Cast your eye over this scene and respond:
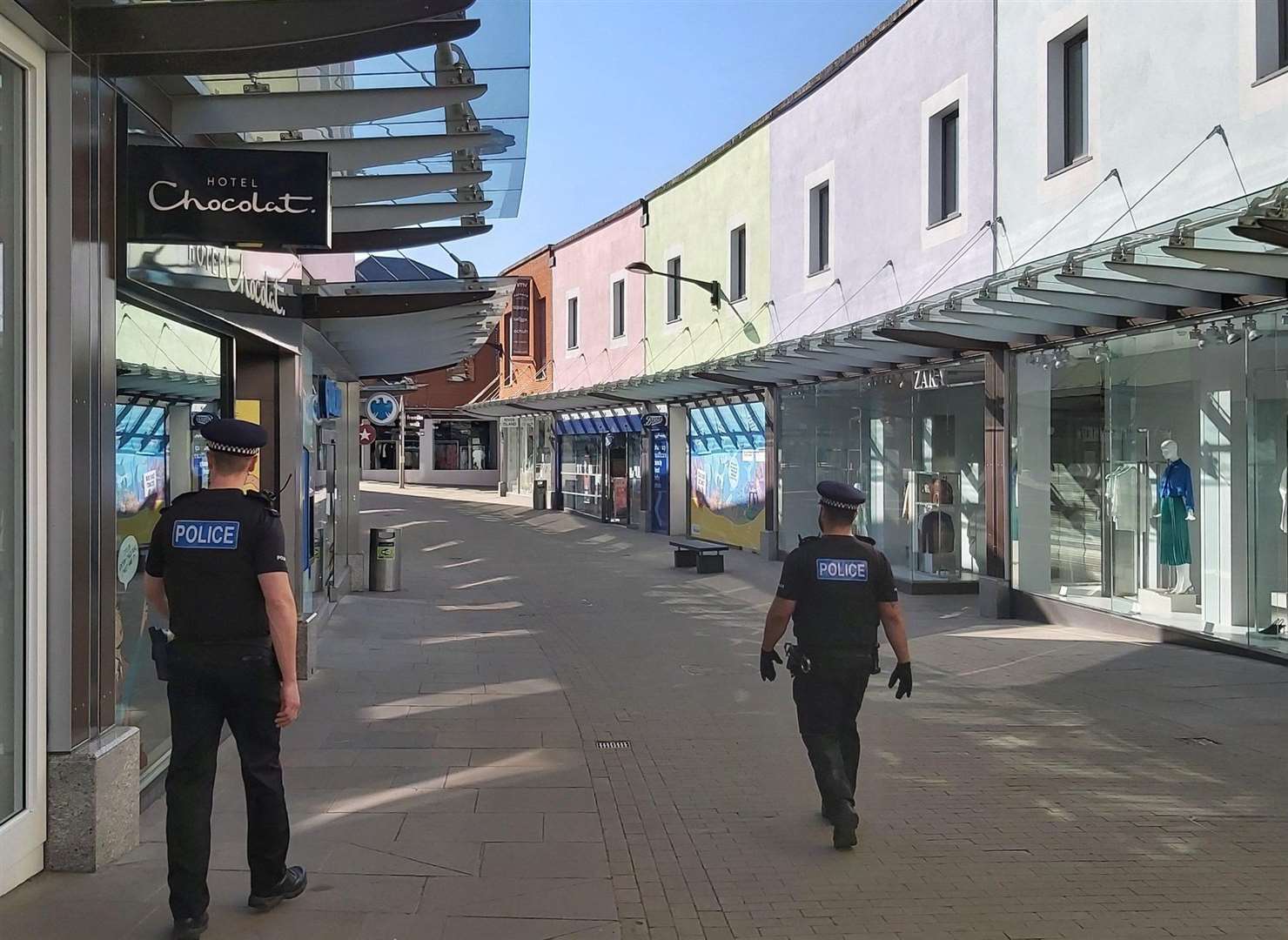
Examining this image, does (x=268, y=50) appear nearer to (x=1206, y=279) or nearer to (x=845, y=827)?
(x=845, y=827)

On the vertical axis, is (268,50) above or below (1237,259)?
above

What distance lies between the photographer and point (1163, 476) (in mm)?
12281

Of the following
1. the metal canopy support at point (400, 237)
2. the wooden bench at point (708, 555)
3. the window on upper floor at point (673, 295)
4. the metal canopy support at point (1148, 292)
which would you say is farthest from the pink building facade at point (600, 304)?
the metal canopy support at point (1148, 292)

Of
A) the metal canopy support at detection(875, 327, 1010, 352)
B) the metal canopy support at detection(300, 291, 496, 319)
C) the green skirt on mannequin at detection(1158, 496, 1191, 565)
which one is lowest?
the green skirt on mannequin at detection(1158, 496, 1191, 565)

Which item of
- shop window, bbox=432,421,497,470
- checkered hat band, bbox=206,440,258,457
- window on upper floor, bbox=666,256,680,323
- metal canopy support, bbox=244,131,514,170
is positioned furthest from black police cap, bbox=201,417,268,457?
shop window, bbox=432,421,497,470

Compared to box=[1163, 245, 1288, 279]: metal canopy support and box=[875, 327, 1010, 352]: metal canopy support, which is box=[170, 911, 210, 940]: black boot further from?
box=[875, 327, 1010, 352]: metal canopy support

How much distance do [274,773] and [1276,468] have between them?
371 inches

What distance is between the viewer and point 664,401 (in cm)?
2781

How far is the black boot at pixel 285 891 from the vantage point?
455cm

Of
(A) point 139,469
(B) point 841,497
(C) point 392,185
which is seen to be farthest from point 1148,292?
(A) point 139,469

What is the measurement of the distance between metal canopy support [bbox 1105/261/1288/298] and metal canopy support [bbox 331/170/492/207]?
5.18 m

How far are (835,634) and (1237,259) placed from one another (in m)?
5.35

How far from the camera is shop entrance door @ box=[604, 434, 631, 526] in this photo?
31422mm

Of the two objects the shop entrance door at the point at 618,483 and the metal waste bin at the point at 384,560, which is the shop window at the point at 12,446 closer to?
the metal waste bin at the point at 384,560
